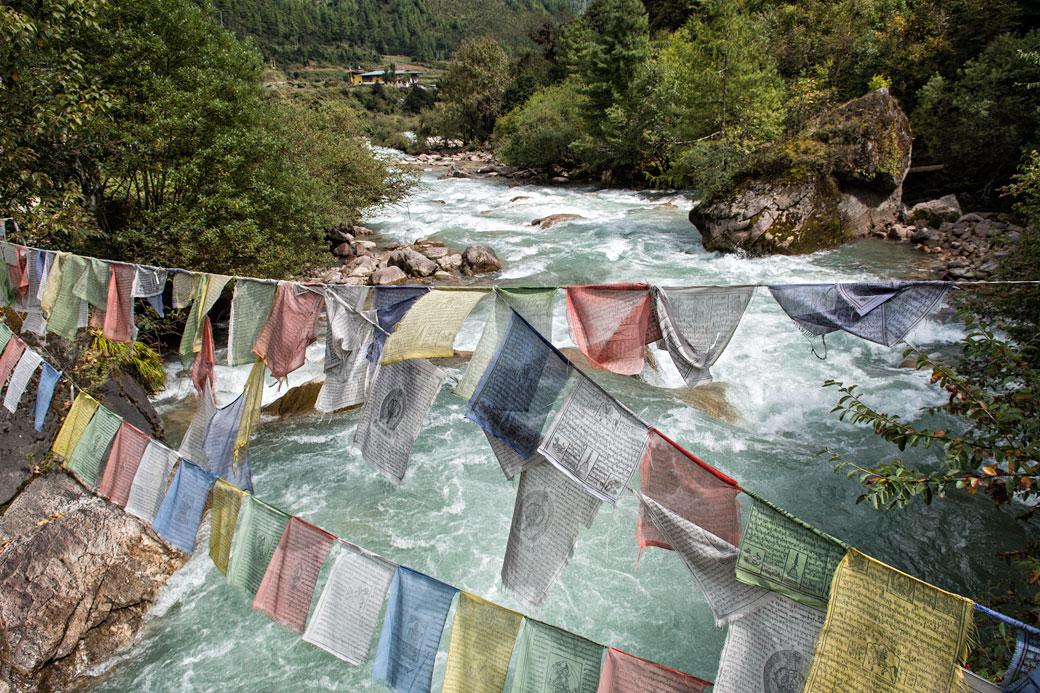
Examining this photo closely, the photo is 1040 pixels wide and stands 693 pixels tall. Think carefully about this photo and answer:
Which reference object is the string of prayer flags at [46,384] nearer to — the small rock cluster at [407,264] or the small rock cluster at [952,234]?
the small rock cluster at [407,264]

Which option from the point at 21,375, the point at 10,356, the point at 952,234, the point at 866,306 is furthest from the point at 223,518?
→ the point at 952,234

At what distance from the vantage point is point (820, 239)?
50.0 feet

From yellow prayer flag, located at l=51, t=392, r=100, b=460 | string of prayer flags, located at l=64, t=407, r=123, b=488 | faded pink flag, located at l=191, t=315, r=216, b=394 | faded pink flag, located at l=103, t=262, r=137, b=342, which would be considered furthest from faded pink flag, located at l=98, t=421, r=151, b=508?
faded pink flag, located at l=103, t=262, r=137, b=342

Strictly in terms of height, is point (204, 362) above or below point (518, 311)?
below

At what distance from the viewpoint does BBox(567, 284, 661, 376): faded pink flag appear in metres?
3.69

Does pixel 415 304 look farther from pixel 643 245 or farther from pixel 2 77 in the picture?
pixel 643 245

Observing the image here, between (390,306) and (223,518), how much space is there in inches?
72.1

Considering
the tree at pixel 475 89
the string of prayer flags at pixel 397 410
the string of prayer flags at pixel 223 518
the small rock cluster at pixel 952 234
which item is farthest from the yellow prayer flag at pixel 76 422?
the tree at pixel 475 89

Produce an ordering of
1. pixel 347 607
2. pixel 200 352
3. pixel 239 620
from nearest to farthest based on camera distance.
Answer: pixel 347 607 < pixel 200 352 < pixel 239 620

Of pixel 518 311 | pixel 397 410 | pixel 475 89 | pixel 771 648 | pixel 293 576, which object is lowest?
pixel 475 89

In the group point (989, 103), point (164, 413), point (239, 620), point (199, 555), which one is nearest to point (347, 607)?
point (239, 620)

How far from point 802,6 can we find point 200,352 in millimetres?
27710

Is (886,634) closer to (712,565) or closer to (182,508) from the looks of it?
(712,565)

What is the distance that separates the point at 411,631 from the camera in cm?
346
